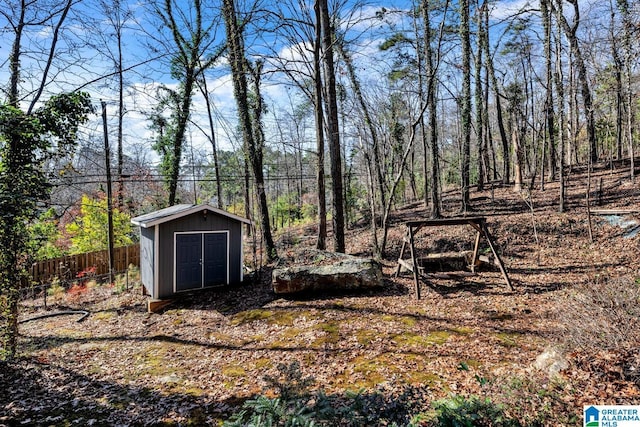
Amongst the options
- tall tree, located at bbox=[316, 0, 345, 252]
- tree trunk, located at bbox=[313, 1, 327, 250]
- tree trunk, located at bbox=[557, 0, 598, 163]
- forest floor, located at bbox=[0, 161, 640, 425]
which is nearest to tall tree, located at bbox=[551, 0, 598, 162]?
tree trunk, located at bbox=[557, 0, 598, 163]

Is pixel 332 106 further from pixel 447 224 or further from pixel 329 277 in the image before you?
pixel 329 277

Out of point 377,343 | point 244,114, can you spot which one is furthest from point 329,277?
point 244,114

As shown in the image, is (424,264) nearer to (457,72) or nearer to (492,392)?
(492,392)

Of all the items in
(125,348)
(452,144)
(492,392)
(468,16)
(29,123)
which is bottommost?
(125,348)

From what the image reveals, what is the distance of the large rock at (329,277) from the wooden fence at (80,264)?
1005 centimetres

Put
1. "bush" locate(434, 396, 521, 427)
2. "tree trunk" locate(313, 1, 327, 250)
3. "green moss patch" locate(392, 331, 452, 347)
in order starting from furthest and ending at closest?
"tree trunk" locate(313, 1, 327, 250) < "green moss patch" locate(392, 331, 452, 347) < "bush" locate(434, 396, 521, 427)

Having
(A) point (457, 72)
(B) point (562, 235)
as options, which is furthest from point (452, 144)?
(B) point (562, 235)

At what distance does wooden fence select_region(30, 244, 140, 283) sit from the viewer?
12883mm

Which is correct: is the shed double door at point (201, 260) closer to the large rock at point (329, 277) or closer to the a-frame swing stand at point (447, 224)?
the large rock at point (329, 277)

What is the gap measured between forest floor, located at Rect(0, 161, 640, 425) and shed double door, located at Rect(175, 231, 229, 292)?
42 centimetres

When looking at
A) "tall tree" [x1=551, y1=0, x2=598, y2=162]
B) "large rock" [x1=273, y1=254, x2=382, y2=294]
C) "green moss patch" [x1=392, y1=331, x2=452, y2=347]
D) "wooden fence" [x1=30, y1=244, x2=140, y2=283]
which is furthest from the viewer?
"wooden fence" [x1=30, y1=244, x2=140, y2=283]

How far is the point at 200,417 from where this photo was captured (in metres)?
3.73

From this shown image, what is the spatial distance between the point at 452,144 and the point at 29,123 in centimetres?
2605

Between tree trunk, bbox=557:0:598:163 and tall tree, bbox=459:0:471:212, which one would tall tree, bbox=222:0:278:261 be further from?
tree trunk, bbox=557:0:598:163
